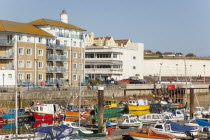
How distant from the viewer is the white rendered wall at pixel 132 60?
107875mm

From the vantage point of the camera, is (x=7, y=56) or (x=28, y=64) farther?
(x=28, y=64)

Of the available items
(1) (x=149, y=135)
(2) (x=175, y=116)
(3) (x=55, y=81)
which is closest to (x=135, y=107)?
(2) (x=175, y=116)

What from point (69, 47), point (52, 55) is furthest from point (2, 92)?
point (69, 47)

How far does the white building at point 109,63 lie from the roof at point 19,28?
2473 cm

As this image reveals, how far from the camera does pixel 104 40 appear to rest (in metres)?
157

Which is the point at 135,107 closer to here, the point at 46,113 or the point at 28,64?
the point at 46,113

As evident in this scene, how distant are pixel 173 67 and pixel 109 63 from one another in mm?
41511

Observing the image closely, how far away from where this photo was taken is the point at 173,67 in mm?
138125

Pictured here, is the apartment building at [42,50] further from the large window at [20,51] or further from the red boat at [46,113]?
the red boat at [46,113]

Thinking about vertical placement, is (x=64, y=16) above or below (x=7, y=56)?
above

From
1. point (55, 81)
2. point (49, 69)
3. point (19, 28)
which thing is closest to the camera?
point (19, 28)

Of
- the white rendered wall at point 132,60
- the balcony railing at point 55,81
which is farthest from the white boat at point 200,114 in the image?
the white rendered wall at point 132,60

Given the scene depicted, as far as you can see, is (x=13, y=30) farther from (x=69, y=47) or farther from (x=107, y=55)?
(x=107, y=55)

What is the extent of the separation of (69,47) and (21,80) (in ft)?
58.8
